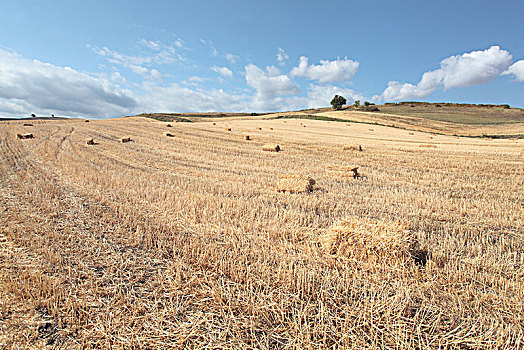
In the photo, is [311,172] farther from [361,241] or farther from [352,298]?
[352,298]

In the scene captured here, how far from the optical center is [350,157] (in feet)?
46.1

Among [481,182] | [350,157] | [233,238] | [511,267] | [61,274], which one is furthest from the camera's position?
[350,157]

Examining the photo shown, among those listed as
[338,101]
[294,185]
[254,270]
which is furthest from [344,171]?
[338,101]

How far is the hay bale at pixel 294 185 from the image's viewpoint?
6691mm

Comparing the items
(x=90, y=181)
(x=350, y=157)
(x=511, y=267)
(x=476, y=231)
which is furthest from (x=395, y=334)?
(x=350, y=157)

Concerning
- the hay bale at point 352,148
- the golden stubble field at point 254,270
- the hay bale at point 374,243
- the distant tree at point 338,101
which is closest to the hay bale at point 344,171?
the golden stubble field at point 254,270

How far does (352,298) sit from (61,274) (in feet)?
10.5

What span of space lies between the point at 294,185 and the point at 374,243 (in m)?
3.48

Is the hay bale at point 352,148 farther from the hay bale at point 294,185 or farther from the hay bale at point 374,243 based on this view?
the hay bale at point 374,243

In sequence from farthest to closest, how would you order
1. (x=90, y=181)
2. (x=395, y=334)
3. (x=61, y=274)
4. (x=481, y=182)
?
(x=481, y=182) → (x=90, y=181) → (x=61, y=274) → (x=395, y=334)

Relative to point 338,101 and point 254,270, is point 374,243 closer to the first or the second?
point 254,270

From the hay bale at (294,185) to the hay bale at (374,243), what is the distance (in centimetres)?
294

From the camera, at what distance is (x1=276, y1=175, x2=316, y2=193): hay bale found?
6.69m

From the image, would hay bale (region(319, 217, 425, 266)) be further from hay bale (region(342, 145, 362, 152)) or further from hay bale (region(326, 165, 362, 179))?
hay bale (region(342, 145, 362, 152))
